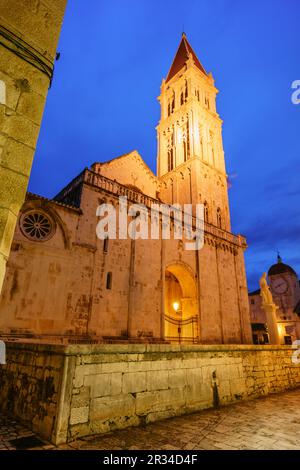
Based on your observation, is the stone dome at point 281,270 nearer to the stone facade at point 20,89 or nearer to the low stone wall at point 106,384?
the low stone wall at point 106,384

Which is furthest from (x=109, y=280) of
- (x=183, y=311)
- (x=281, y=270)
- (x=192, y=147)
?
(x=281, y=270)

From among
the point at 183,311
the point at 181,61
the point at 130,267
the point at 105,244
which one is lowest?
the point at 183,311

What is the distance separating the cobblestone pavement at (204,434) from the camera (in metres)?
3.86

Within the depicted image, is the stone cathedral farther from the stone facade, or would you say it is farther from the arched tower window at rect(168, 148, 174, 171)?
the stone facade

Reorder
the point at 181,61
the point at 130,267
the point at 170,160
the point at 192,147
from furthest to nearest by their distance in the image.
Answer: the point at 181,61, the point at 170,160, the point at 192,147, the point at 130,267

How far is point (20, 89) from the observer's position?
2504 mm

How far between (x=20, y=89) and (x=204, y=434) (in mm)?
5534

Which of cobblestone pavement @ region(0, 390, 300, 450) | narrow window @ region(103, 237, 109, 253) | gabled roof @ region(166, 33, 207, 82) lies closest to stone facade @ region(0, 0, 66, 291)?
cobblestone pavement @ region(0, 390, 300, 450)

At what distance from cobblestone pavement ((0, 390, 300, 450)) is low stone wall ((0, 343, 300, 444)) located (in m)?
0.21

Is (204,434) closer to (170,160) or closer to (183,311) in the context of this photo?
(183,311)
